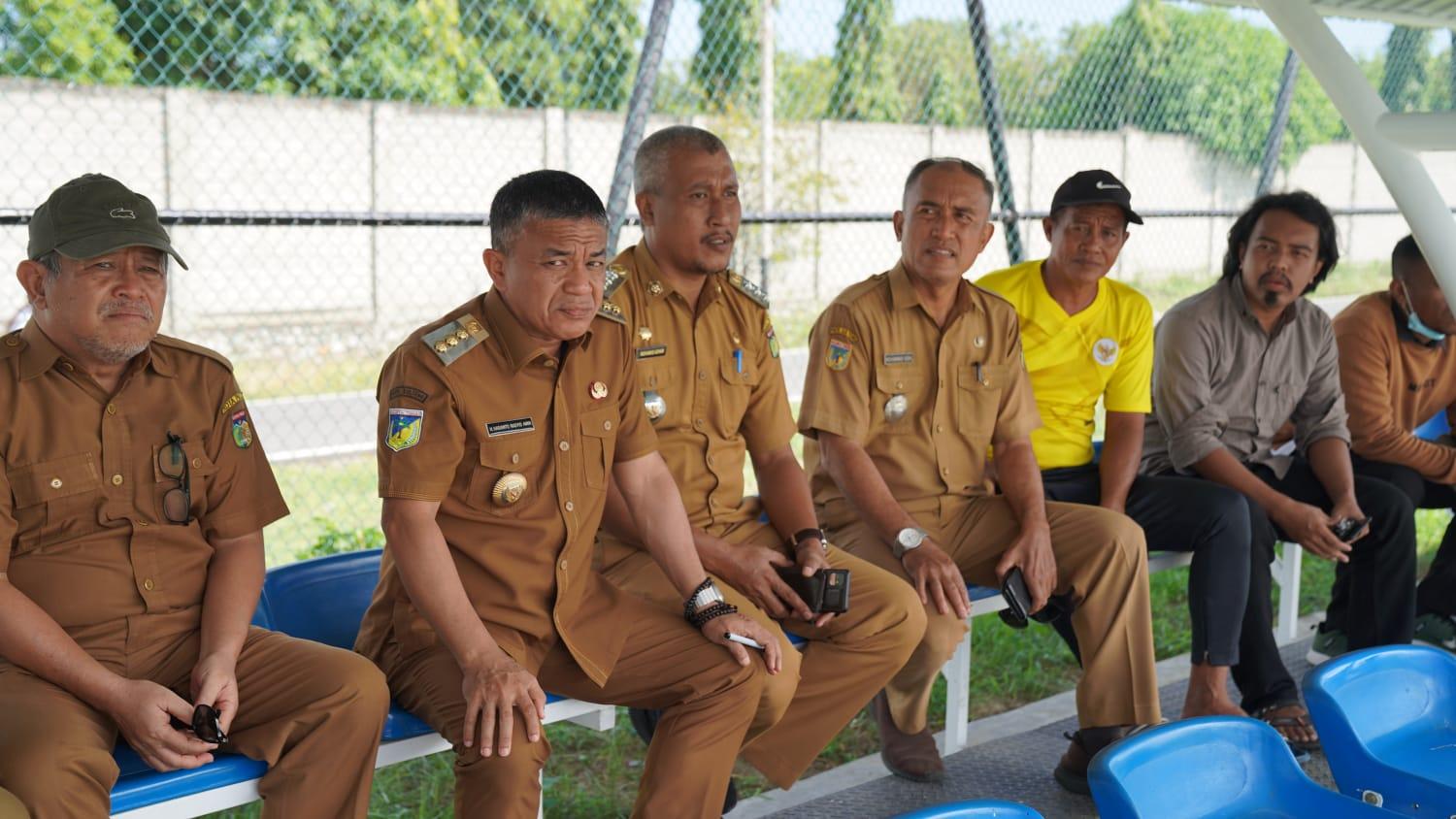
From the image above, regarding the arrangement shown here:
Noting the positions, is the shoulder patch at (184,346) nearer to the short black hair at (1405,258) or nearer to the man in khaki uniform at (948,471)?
the man in khaki uniform at (948,471)

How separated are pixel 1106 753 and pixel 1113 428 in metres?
2.19

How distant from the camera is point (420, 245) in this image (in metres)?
10.6

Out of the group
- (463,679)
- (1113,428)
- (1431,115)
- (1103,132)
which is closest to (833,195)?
(1103,132)

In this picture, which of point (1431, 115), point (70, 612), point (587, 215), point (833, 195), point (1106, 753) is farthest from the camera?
point (833, 195)

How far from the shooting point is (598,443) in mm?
2787

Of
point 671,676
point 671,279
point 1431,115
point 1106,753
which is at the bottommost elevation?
point 671,676

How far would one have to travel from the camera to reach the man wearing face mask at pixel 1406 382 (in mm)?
4398

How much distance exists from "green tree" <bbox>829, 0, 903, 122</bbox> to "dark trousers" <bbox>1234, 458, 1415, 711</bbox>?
779cm

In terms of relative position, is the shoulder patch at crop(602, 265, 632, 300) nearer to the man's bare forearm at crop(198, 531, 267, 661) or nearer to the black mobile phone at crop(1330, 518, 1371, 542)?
the man's bare forearm at crop(198, 531, 267, 661)

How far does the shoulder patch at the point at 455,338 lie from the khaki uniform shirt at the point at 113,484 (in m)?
0.41

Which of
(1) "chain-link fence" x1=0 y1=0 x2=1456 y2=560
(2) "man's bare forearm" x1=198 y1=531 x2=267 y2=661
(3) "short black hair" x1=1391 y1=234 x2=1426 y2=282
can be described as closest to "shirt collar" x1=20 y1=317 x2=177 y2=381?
(2) "man's bare forearm" x1=198 y1=531 x2=267 y2=661

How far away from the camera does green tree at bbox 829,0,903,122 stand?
12.1 metres

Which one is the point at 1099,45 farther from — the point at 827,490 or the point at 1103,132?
A: the point at 827,490

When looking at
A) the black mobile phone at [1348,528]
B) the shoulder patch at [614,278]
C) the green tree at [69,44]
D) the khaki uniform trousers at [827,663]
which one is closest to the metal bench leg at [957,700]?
the khaki uniform trousers at [827,663]
